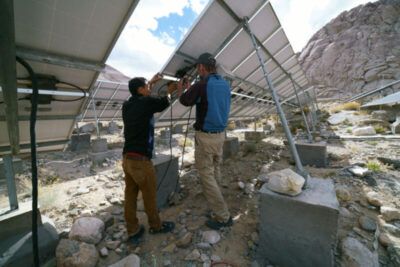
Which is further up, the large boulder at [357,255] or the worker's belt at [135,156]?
the worker's belt at [135,156]

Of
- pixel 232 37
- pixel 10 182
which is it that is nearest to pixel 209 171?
pixel 10 182

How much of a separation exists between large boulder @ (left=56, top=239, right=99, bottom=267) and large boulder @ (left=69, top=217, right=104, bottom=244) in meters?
0.20

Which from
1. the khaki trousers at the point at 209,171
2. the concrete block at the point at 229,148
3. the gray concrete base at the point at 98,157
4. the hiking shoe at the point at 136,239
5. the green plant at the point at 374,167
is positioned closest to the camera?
the hiking shoe at the point at 136,239

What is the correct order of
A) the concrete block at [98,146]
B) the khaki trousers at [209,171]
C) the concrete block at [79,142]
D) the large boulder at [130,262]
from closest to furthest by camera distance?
the large boulder at [130,262], the khaki trousers at [209,171], the concrete block at [98,146], the concrete block at [79,142]

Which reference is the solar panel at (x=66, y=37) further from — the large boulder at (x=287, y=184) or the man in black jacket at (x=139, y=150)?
the large boulder at (x=287, y=184)

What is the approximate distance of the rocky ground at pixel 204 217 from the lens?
→ 2.08 m

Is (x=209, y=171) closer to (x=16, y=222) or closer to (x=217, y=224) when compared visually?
(x=217, y=224)

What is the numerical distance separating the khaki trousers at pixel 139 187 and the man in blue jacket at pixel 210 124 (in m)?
0.68

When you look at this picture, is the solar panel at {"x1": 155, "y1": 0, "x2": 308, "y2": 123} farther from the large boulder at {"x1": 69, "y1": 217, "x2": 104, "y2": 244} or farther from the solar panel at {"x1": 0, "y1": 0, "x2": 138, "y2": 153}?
the large boulder at {"x1": 69, "y1": 217, "x2": 104, "y2": 244}

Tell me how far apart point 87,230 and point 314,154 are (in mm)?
5322

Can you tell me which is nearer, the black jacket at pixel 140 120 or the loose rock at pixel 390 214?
the black jacket at pixel 140 120

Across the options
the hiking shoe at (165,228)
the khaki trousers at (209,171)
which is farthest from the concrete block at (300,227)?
the hiking shoe at (165,228)

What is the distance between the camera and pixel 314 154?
4914 mm

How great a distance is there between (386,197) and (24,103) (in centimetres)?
583
